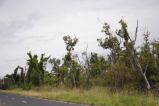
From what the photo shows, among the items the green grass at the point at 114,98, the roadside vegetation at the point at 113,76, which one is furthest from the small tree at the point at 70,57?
the green grass at the point at 114,98

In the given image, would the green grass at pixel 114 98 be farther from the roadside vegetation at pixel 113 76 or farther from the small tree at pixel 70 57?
the small tree at pixel 70 57

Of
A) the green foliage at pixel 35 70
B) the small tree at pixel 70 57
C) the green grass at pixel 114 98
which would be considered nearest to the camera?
the green grass at pixel 114 98

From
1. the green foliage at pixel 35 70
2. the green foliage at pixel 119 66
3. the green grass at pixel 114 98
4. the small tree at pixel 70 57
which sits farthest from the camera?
the green foliage at pixel 35 70

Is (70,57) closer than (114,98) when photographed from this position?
No

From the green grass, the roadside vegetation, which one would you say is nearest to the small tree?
the roadside vegetation

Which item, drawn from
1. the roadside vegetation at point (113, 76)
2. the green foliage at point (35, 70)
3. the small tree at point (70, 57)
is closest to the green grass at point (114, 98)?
the roadside vegetation at point (113, 76)

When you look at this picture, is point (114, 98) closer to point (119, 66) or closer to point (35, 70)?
point (119, 66)

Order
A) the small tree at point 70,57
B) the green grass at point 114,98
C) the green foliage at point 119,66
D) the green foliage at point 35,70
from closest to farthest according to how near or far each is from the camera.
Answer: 1. the green grass at point 114,98
2. the green foliage at point 119,66
3. the small tree at point 70,57
4. the green foliage at point 35,70

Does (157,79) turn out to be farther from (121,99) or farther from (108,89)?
(121,99)

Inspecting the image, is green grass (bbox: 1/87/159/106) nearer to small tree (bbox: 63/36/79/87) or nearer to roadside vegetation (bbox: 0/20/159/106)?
roadside vegetation (bbox: 0/20/159/106)

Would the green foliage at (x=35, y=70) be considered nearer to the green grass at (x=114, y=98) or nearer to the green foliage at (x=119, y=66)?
the green foliage at (x=119, y=66)

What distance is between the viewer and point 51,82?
70.2 meters

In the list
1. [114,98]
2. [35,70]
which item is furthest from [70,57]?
[114,98]

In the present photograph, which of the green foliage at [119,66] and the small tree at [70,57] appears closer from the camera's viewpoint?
the green foliage at [119,66]
